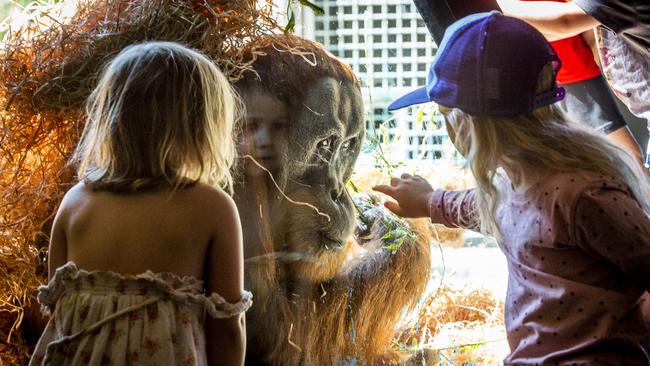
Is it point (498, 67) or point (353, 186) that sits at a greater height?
point (498, 67)

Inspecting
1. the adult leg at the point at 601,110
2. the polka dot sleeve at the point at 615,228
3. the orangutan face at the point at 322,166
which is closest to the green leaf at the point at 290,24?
the orangutan face at the point at 322,166

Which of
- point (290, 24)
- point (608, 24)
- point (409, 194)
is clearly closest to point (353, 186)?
point (409, 194)

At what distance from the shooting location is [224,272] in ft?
4.39

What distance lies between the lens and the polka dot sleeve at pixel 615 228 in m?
1.29

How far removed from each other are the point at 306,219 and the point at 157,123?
47cm

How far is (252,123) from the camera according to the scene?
5.35ft

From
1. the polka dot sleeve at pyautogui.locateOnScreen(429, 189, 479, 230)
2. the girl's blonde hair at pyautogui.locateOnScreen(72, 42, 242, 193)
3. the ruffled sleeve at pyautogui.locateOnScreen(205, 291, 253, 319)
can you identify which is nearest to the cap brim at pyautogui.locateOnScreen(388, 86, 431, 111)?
the polka dot sleeve at pyautogui.locateOnScreen(429, 189, 479, 230)

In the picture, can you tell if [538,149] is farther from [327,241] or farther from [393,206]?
[327,241]

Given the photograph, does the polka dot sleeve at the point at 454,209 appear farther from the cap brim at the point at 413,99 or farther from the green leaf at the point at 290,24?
the green leaf at the point at 290,24

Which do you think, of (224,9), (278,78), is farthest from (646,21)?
A: (224,9)

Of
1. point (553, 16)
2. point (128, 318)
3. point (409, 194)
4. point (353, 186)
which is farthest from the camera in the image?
point (353, 186)

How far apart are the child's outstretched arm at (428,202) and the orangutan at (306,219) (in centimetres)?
12

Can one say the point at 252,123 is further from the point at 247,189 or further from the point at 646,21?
the point at 646,21

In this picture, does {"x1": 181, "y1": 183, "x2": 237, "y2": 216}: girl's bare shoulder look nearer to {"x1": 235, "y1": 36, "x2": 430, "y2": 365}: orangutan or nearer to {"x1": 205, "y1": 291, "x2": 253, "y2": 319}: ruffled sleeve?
{"x1": 205, "y1": 291, "x2": 253, "y2": 319}: ruffled sleeve
